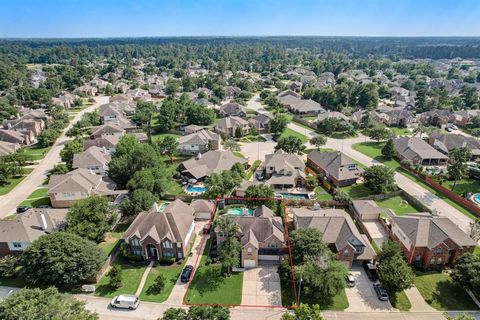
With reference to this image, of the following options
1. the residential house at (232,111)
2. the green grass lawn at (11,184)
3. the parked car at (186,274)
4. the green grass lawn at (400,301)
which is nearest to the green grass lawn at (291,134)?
the residential house at (232,111)

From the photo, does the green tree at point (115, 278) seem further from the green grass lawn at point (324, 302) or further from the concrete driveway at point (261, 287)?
the green grass lawn at point (324, 302)

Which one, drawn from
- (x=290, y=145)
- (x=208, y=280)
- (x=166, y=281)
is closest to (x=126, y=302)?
(x=166, y=281)

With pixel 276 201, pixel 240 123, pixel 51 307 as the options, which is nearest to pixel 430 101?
pixel 240 123

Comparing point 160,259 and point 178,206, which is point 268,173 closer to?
point 178,206

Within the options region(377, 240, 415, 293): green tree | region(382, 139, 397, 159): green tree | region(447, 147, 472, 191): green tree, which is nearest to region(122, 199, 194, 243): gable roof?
region(377, 240, 415, 293): green tree

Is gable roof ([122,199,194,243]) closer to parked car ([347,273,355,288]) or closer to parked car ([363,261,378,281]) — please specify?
parked car ([347,273,355,288])

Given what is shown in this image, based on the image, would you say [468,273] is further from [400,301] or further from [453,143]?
[453,143]
